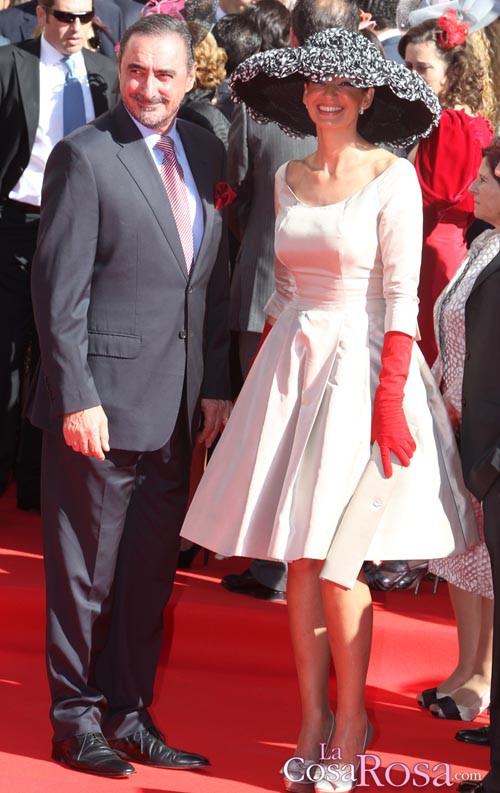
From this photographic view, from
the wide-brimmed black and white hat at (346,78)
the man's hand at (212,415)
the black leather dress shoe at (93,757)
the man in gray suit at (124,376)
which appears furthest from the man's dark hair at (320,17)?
the black leather dress shoe at (93,757)

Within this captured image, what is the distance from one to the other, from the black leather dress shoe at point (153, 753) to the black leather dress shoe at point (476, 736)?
0.78 meters

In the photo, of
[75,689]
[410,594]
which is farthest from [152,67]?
[410,594]

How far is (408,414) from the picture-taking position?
296cm

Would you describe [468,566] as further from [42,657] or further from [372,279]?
[42,657]

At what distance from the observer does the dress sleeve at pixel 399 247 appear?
9.45 feet

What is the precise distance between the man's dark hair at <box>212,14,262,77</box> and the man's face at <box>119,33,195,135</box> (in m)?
1.79

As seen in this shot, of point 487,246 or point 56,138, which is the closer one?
point 487,246

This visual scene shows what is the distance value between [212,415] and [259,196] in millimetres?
1047

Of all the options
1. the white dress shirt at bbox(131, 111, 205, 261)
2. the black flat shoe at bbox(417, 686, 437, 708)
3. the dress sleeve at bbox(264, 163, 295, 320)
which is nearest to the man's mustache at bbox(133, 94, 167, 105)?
the white dress shirt at bbox(131, 111, 205, 261)

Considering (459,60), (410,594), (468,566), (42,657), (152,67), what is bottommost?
(42,657)

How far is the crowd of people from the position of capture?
291cm

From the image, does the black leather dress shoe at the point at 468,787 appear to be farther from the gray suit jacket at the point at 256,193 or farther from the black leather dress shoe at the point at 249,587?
the gray suit jacket at the point at 256,193

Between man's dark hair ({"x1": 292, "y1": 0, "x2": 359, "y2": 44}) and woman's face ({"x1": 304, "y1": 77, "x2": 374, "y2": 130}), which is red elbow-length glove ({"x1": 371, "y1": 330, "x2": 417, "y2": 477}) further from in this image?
man's dark hair ({"x1": 292, "y1": 0, "x2": 359, "y2": 44})

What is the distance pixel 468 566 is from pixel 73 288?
4.61ft
